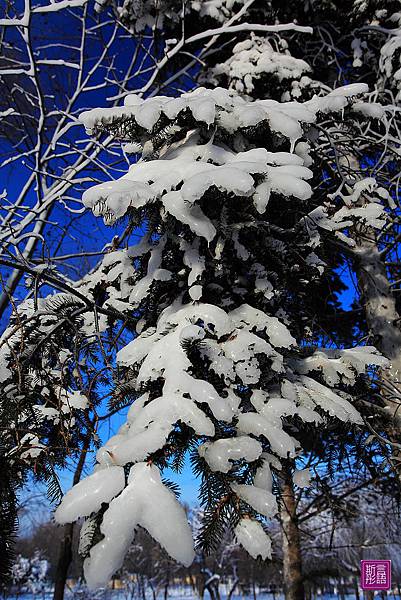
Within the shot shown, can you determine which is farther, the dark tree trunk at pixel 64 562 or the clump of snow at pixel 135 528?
the dark tree trunk at pixel 64 562

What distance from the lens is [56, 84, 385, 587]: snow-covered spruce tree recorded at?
1506 mm

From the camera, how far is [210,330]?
2236mm

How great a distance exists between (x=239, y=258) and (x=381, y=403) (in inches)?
96.5

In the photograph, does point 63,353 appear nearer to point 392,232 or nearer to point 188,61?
point 392,232

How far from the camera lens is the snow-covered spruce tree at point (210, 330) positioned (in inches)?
59.3

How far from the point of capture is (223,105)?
2.59m

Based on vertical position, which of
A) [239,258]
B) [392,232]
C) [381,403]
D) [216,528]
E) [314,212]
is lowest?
[216,528]

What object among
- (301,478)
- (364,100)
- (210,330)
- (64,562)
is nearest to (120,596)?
(64,562)

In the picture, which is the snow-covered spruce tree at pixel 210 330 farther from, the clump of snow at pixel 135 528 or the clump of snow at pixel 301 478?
the clump of snow at pixel 301 478

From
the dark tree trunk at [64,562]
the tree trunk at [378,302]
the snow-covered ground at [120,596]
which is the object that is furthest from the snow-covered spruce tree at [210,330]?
the snow-covered ground at [120,596]

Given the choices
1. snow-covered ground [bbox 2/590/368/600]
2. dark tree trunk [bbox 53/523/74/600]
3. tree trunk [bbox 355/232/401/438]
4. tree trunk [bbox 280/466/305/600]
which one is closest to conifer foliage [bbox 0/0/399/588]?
tree trunk [bbox 355/232/401/438]

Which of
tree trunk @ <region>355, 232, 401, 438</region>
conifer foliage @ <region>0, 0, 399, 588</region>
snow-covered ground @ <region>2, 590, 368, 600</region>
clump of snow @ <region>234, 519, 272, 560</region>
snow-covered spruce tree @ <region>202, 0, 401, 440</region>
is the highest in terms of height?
snow-covered spruce tree @ <region>202, 0, 401, 440</region>

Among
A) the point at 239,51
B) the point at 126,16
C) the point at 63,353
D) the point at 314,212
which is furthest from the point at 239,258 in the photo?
the point at 126,16

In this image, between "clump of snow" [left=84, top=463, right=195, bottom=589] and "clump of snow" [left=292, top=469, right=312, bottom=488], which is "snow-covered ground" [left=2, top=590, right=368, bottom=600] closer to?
"clump of snow" [left=292, top=469, right=312, bottom=488]
